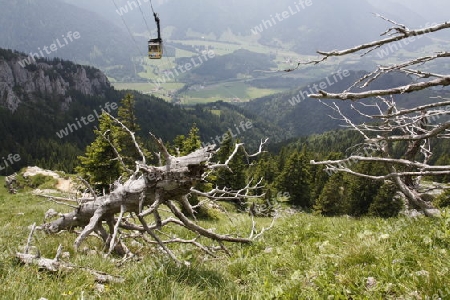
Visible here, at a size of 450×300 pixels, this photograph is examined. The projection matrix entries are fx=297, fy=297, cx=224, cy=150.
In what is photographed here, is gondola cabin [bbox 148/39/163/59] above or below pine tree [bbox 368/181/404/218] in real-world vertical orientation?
above

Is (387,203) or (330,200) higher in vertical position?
(330,200)

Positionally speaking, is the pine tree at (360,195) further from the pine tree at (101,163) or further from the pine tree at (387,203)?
the pine tree at (101,163)

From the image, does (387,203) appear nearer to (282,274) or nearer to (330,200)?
(330,200)

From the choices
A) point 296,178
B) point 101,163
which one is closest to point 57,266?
point 101,163

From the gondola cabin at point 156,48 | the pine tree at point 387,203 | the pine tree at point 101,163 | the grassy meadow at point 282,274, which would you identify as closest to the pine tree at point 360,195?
the pine tree at point 387,203

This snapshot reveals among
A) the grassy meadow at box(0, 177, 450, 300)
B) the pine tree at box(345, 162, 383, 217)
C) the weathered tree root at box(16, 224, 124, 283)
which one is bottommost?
the pine tree at box(345, 162, 383, 217)

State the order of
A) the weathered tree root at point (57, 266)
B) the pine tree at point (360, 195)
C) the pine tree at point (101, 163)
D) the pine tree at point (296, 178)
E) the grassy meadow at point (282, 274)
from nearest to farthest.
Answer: the grassy meadow at point (282, 274) → the weathered tree root at point (57, 266) → the pine tree at point (101, 163) → the pine tree at point (360, 195) → the pine tree at point (296, 178)

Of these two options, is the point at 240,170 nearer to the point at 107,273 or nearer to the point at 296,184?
the point at 296,184

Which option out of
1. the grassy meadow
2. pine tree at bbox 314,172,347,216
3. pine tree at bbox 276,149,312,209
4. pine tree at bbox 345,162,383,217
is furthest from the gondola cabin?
pine tree at bbox 276,149,312,209

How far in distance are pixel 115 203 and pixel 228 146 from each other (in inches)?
1328

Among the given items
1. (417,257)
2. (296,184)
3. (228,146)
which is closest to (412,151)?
(417,257)

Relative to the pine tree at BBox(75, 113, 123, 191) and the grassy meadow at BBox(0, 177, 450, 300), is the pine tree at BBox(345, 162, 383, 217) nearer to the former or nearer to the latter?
the pine tree at BBox(75, 113, 123, 191)

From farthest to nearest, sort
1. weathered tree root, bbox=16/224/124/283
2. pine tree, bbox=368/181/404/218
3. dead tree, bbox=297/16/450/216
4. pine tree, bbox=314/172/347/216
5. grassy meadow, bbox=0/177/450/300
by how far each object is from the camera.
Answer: pine tree, bbox=314/172/347/216 → pine tree, bbox=368/181/404/218 → weathered tree root, bbox=16/224/124/283 → grassy meadow, bbox=0/177/450/300 → dead tree, bbox=297/16/450/216

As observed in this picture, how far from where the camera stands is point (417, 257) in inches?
155
